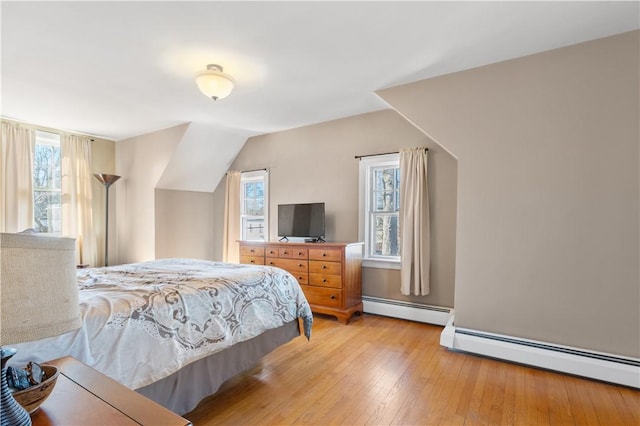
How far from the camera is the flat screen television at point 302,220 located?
4.18m

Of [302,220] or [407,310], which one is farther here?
[302,220]

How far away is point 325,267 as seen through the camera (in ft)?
12.4

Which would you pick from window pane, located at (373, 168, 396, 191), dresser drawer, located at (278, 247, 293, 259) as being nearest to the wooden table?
dresser drawer, located at (278, 247, 293, 259)

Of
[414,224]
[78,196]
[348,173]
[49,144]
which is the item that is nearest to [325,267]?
[414,224]

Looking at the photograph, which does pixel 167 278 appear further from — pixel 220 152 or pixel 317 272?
pixel 220 152

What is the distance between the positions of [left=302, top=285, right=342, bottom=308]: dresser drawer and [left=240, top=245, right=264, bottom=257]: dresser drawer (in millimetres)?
843

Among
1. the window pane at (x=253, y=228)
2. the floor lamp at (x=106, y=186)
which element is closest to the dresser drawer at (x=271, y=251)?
the window pane at (x=253, y=228)

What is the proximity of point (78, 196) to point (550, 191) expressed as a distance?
5920mm

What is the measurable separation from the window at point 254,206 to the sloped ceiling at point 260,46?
62.3 inches

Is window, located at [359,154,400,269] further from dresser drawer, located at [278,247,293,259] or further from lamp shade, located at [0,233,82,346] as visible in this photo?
lamp shade, located at [0,233,82,346]

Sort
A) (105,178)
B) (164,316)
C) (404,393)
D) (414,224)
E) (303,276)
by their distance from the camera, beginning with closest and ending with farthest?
(164,316) < (404,393) < (414,224) < (303,276) < (105,178)

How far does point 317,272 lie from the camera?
3854mm

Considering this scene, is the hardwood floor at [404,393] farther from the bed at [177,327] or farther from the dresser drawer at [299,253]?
the dresser drawer at [299,253]

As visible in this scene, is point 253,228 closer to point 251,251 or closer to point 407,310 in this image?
point 251,251
